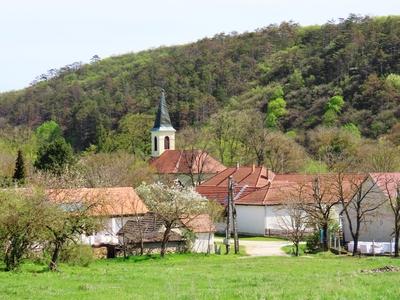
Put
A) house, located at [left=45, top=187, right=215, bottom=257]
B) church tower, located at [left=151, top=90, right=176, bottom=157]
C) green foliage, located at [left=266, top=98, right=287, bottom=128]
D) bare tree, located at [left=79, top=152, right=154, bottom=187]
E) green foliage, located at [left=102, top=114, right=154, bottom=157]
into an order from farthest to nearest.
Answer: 1. green foliage, located at [left=266, top=98, right=287, bottom=128]
2. church tower, located at [left=151, top=90, right=176, bottom=157]
3. green foliage, located at [left=102, top=114, right=154, bottom=157]
4. bare tree, located at [left=79, top=152, right=154, bottom=187]
5. house, located at [left=45, top=187, right=215, bottom=257]

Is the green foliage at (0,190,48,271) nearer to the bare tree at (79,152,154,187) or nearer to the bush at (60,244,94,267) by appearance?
the bush at (60,244,94,267)

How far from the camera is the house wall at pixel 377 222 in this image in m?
45.5

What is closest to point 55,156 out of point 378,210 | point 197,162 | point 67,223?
point 197,162

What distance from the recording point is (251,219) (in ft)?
182

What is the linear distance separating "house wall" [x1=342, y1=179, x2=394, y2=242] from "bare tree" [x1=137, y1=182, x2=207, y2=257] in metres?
10.8

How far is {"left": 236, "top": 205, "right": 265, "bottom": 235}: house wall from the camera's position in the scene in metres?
54.7

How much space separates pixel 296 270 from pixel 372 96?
74845 mm

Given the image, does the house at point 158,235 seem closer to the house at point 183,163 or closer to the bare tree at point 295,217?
the bare tree at point 295,217

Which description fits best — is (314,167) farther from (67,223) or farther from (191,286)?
(191,286)

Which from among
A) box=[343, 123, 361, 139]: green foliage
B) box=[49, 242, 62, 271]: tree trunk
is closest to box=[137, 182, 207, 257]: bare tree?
box=[49, 242, 62, 271]: tree trunk

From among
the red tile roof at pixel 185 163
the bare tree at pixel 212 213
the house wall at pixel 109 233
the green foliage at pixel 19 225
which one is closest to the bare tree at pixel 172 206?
the bare tree at pixel 212 213

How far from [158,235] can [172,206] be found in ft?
7.18

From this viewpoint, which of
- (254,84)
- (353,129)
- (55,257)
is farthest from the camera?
(254,84)

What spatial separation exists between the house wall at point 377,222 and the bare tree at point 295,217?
3933mm
